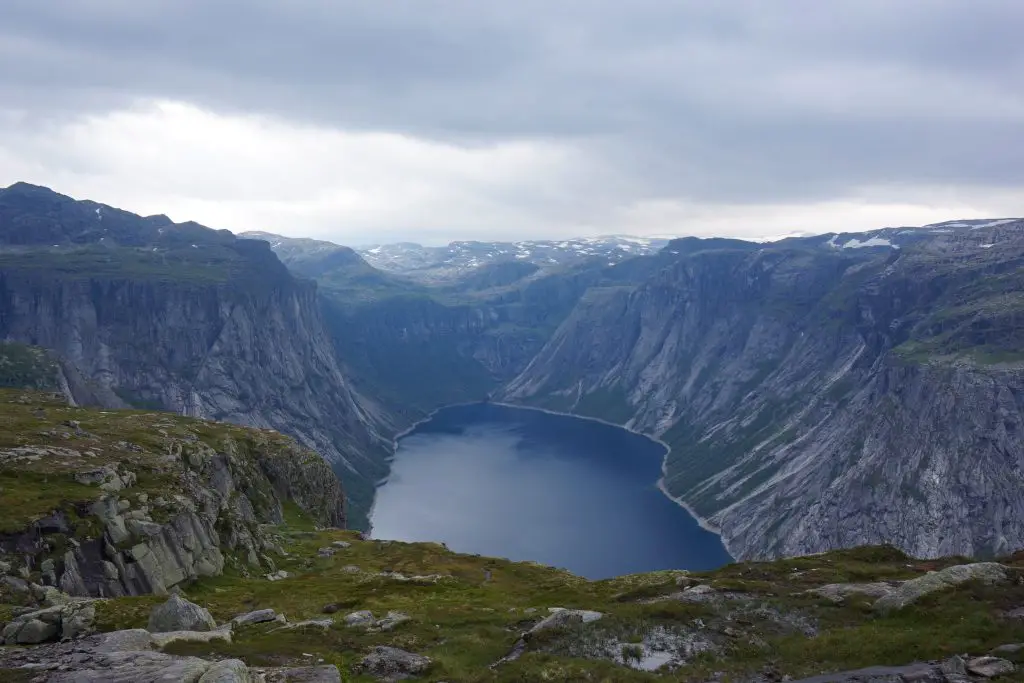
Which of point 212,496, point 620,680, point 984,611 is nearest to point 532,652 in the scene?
point 620,680

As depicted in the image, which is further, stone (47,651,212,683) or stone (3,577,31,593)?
stone (3,577,31,593)

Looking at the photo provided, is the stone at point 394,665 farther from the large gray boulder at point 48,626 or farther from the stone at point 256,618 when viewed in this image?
the large gray boulder at point 48,626

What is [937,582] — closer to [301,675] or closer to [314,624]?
[301,675]

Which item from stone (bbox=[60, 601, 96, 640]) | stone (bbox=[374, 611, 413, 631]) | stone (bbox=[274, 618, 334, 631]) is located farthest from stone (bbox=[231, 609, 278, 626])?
stone (bbox=[60, 601, 96, 640])

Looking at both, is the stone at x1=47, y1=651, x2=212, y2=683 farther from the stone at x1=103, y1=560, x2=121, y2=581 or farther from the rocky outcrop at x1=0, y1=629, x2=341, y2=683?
the stone at x1=103, y1=560, x2=121, y2=581

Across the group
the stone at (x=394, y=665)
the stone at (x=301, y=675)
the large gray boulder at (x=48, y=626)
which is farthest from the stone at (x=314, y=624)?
the large gray boulder at (x=48, y=626)

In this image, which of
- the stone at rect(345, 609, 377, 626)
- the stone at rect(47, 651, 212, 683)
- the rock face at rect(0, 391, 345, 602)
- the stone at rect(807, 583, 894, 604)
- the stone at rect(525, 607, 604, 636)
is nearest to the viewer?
the stone at rect(47, 651, 212, 683)
